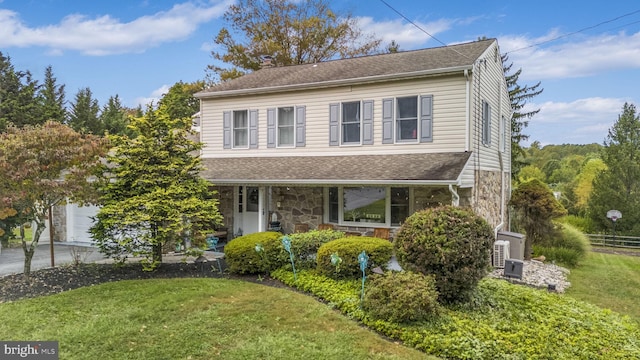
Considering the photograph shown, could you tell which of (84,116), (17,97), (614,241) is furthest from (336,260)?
(84,116)

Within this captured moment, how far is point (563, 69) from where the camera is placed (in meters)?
17.0

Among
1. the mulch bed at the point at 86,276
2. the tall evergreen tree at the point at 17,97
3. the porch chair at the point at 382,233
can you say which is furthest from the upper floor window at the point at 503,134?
the tall evergreen tree at the point at 17,97

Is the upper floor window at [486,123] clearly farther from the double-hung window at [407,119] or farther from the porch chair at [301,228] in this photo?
the porch chair at [301,228]

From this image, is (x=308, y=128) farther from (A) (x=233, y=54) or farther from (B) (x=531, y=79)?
(B) (x=531, y=79)

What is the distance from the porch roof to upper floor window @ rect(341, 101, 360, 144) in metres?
0.59

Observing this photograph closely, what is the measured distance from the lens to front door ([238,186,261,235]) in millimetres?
13219

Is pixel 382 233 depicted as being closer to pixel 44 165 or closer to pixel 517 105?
pixel 44 165

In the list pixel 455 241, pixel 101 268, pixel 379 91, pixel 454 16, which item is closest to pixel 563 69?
pixel 454 16

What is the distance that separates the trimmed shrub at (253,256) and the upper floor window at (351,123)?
435 cm

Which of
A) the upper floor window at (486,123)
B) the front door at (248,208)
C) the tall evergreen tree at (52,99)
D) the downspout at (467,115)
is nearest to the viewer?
the downspout at (467,115)

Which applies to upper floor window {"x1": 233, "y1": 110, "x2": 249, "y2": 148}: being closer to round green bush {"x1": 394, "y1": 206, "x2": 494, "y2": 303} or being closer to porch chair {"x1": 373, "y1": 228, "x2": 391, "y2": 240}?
porch chair {"x1": 373, "y1": 228, "x2": 391, "y2": 240}

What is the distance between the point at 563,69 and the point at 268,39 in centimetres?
1649

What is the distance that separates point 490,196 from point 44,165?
1192 cm

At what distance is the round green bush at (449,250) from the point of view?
6219 mm
